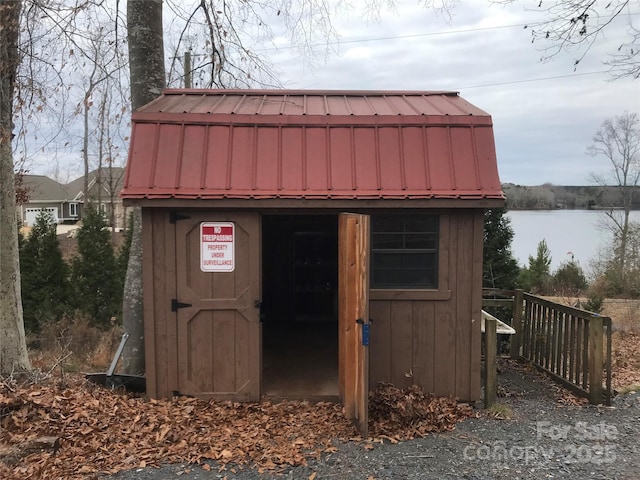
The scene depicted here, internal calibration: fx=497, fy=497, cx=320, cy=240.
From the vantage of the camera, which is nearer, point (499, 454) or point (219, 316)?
point (499, 454)

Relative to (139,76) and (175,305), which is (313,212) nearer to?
(175,305)

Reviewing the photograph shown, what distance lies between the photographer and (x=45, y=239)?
13562mm

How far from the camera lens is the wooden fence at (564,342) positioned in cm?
582

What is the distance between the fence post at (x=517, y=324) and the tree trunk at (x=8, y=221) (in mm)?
6894

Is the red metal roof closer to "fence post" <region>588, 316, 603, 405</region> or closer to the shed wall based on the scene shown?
the shed wall

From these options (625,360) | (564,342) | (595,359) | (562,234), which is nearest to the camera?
(595,359)

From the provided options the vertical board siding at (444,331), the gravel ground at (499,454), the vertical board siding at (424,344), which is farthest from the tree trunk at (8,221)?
the vertical board siding at (424,344)

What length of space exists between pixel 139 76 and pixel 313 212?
145 inches

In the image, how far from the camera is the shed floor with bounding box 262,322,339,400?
5738 mm

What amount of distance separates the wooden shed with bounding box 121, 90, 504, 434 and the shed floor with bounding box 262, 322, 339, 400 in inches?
7.2

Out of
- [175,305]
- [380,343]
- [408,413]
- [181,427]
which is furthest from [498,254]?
[181,427]

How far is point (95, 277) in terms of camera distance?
14.0 m

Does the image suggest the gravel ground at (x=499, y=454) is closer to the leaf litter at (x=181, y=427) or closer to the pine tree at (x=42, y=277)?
the leaf litter at (x=181, y=427)

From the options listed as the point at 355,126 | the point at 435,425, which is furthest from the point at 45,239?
the point at 435,425
